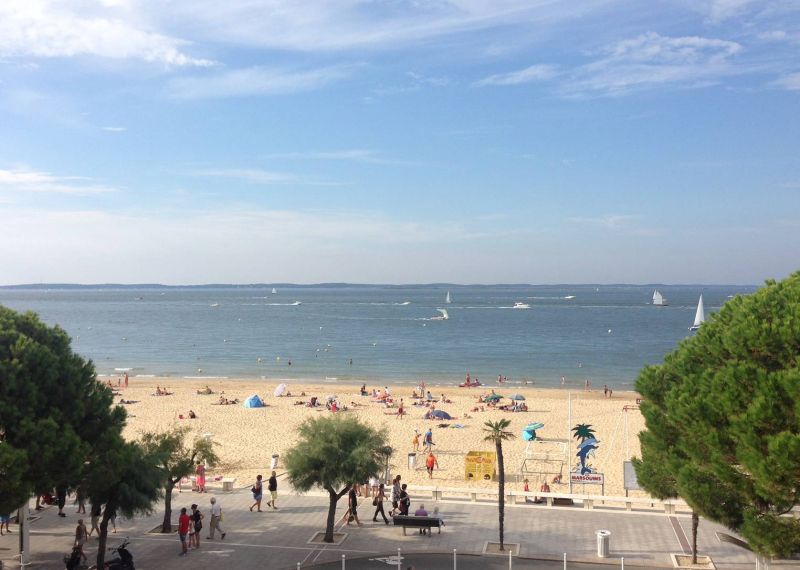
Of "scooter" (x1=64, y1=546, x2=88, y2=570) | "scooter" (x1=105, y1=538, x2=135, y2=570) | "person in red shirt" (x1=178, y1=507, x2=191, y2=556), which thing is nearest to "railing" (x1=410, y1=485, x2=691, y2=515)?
"person in red shirt" (x1=178, y1=507, x2=191, y2=556)

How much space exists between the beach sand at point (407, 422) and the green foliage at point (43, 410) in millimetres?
9250

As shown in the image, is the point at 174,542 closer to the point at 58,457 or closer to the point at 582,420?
the point at 58,457

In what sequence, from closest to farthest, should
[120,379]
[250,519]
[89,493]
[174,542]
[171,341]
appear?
[89,493] → [174,542] → [250,519] → [120,379] → [171,341]

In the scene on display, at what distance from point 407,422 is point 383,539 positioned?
22.2 meters

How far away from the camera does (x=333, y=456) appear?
1652 centimetres

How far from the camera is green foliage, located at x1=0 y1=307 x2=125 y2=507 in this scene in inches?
501

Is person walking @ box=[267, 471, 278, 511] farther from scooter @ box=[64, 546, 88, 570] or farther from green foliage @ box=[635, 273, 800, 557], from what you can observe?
green foliage @ box=[635, 273, 800, 557]

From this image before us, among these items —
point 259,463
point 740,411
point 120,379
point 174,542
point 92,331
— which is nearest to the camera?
point 740,411

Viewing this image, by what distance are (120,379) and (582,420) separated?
39.9m

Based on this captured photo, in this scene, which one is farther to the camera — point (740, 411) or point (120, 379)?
point (120, 379)

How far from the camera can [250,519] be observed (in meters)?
18.7

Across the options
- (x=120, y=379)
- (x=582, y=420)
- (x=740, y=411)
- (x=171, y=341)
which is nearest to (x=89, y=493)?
(x=740, y=411)

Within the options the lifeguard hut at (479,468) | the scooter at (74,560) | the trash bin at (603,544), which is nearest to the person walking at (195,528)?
the scooter at (74,560)

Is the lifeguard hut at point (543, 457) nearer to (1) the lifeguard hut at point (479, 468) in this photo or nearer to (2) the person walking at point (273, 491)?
(1) the lifeguard hut at point (479, 468)
